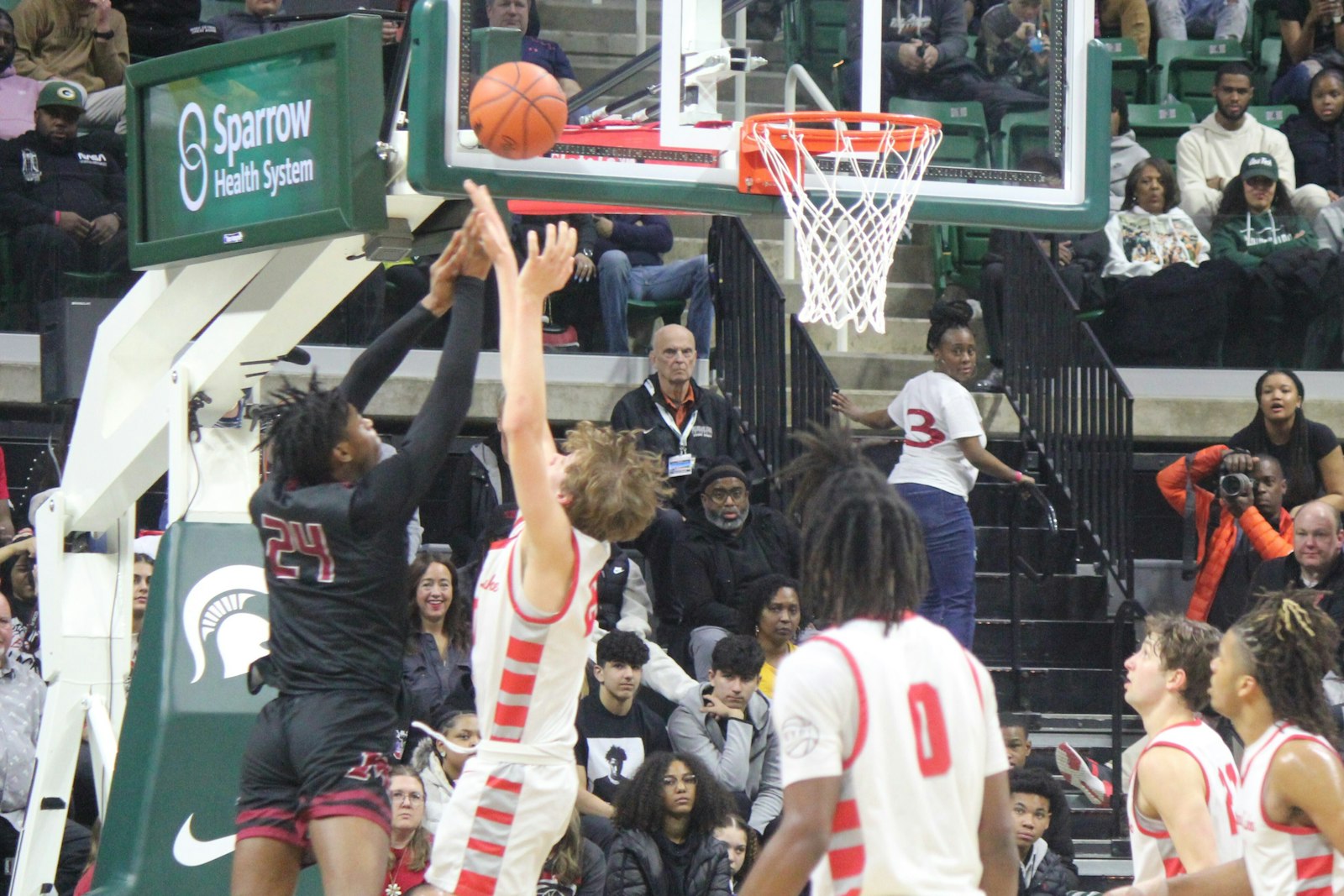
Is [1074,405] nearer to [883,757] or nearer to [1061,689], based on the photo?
[1061,689]

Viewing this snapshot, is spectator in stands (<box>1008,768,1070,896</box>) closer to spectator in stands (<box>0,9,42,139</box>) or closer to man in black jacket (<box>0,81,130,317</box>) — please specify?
man in black jacket (<box>0,81,130,317</box>)

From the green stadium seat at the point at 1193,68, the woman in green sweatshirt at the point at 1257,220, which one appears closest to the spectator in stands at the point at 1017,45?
the woman in green sweatshirt at the point at 1257,220

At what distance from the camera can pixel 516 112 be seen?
19.4 ft

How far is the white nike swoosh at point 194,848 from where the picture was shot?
6277 millimetres

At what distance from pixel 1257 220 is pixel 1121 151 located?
1291 millimetres

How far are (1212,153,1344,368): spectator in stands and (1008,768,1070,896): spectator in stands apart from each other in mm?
4680

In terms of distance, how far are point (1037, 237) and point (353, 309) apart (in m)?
4.16

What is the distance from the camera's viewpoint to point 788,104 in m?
8.12

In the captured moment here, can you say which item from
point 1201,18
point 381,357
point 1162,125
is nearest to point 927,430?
point 381,357

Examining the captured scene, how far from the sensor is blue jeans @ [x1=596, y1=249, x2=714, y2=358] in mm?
11242

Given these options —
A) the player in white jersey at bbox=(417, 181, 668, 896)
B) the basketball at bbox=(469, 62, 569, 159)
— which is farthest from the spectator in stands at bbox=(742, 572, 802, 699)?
the player in white jersey at bbox=(417, 181, 668, 896)

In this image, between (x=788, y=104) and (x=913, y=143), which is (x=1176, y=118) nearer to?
(x=788, y=104)

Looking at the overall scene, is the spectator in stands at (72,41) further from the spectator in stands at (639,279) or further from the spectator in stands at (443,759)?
the spectator in stands at (443,759)

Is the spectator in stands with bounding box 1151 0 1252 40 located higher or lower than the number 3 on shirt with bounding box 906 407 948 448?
higher
